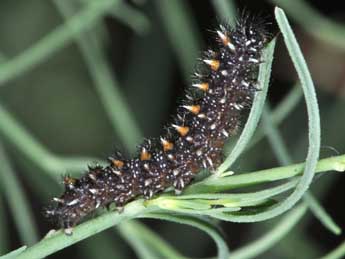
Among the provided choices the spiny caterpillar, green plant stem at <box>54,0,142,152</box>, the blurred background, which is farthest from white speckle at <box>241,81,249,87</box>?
the blurred background

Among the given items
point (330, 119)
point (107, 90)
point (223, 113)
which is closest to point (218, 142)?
point (223, 113)

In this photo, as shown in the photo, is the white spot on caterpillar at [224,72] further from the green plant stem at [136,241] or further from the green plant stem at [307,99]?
the green plant stem at [136,241]

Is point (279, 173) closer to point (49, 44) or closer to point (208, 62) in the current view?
point (208, 62)

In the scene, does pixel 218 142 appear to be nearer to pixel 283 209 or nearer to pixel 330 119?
pixel 283 209

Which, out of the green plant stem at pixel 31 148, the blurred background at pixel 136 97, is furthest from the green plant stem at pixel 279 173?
the blurred background at pixel 136 97

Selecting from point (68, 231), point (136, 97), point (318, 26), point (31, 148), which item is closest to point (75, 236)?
point (68, 231)

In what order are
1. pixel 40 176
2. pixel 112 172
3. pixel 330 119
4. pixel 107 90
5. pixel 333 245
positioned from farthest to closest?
pixel 333 245 < pixel 330 119 < pixel 40 176 < pixel 107 90 < pixel 112 172
